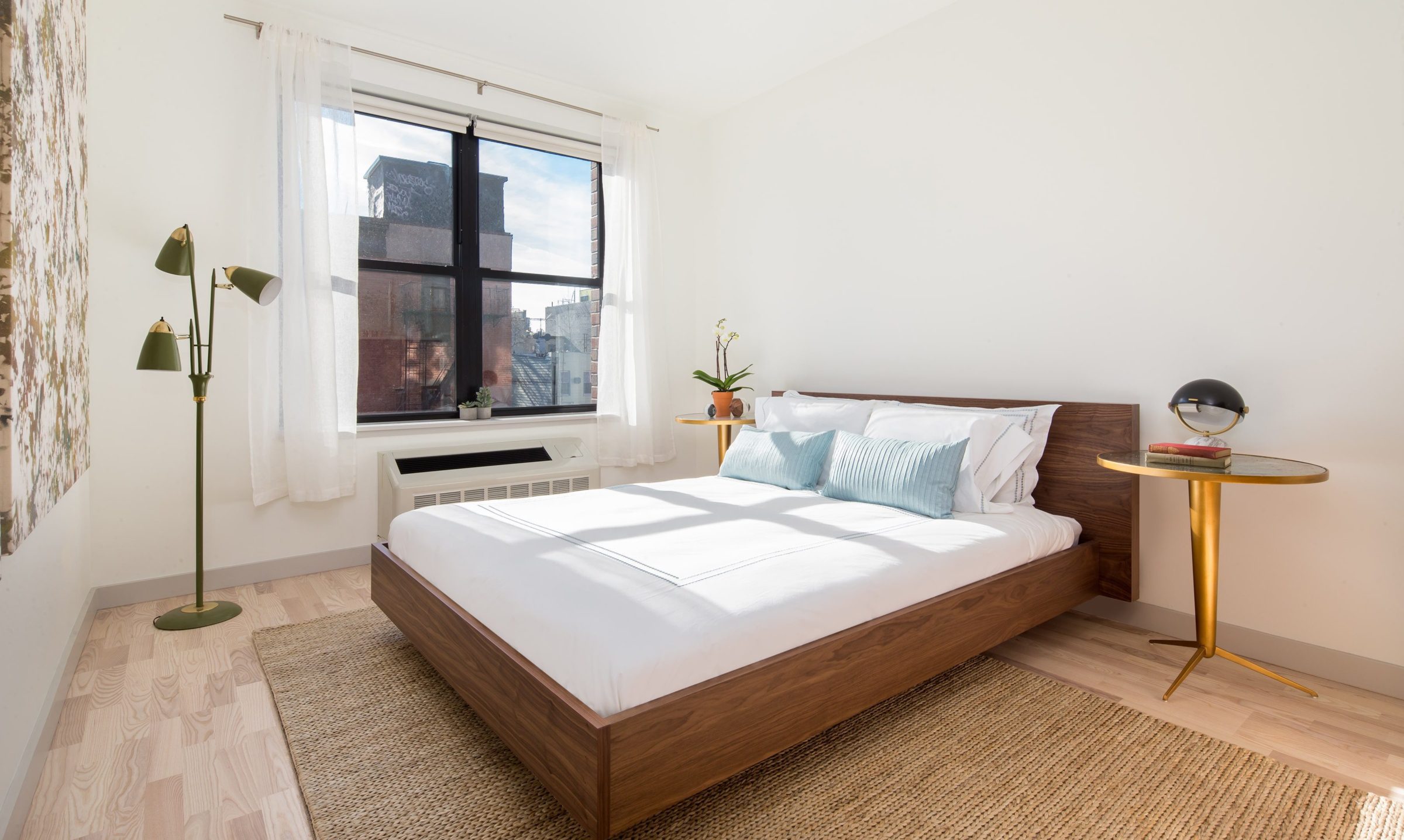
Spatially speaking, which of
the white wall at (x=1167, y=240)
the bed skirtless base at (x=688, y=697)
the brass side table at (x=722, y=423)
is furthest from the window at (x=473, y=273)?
the bed skirtless base at (x=688, y=697)

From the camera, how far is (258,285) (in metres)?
2.72

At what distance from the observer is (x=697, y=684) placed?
1443 millimetres

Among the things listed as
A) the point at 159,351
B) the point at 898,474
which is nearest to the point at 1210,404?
the point at 898,474

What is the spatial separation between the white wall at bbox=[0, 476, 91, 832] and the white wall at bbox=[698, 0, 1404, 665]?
10.8 feet

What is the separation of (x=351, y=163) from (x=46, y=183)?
67.5 inches

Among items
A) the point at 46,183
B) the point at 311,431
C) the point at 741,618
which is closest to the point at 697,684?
the point at 741,618

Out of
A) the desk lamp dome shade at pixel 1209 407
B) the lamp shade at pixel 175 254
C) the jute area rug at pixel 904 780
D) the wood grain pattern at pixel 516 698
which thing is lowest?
the jute area rug at pixel 904 780

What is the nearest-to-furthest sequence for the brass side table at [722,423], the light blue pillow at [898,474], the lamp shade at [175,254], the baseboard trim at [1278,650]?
the baseboard trim at [1278,650] → the light blue pillow at [898,474] → the lamp shade at [175,254] → the brass side table at [722,423]

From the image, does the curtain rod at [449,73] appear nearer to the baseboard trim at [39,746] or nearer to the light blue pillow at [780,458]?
the light blue pillow at [780,458]

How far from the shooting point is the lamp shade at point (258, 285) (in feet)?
8.93

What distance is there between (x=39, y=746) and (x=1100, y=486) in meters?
3.39

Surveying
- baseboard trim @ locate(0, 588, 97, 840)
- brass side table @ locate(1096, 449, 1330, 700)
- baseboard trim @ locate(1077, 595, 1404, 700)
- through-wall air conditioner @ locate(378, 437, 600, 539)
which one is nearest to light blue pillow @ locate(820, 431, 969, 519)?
brass side table @ locate(1096, 449, 1330, 700)

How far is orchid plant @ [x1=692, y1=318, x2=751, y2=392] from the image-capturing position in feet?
13.9

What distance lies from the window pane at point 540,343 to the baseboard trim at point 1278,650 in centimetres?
316
